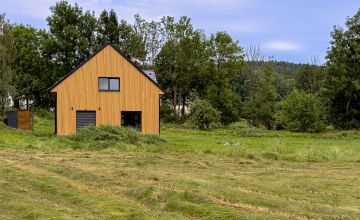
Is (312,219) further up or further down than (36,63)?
further down

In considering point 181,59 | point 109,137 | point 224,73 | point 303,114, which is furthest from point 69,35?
point 109,137

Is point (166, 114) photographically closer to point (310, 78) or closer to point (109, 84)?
point (109, 84)

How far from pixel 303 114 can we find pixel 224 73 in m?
14.3

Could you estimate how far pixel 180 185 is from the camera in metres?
12.5

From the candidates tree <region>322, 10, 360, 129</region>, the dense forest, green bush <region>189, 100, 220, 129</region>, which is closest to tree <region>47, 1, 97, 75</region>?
the dense forest

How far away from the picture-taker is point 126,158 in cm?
2009

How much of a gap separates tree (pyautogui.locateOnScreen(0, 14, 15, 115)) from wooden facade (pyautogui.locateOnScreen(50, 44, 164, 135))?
916 centimetres

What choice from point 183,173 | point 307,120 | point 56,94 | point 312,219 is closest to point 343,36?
point 307,120

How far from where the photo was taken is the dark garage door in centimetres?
3591

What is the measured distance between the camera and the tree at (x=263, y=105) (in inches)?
2229

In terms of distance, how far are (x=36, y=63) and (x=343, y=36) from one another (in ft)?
119

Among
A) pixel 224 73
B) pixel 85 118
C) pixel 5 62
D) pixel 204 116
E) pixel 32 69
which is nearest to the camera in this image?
pixel 85 118

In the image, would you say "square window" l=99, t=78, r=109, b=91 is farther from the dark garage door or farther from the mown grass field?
the mown grass field

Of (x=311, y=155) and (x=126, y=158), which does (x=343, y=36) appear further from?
(x=126, y=158)
